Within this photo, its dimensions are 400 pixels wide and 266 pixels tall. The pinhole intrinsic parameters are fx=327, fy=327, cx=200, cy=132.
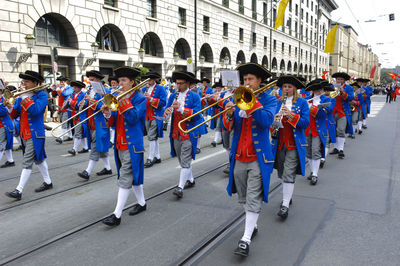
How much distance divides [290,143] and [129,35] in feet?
60.9

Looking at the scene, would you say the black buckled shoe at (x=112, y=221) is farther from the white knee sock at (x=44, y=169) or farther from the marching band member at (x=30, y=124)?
the white knee sock at (x=44, y=169)

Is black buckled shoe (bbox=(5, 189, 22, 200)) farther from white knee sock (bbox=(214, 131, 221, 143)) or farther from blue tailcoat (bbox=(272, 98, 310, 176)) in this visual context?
white knee sock (bbox=(214, 131, 221, 143))

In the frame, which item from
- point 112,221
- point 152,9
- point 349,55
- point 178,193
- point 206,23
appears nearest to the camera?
point 112,221

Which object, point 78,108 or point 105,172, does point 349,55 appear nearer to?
point 78,108

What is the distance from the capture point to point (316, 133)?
6816mm

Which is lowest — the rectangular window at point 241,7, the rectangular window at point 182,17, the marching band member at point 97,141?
the marching band member at point 97,141

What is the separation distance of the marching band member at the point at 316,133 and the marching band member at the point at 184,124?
2370mm

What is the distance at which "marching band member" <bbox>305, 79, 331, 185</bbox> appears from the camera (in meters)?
6.56

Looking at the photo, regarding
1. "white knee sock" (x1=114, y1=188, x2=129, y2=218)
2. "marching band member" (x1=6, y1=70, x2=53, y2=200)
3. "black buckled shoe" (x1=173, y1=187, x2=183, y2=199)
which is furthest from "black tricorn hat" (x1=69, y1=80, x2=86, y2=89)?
"white knee sock" (x1=114, y1=188, x2=129, y2=218)

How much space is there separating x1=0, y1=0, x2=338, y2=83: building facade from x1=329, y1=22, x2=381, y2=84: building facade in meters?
31.0

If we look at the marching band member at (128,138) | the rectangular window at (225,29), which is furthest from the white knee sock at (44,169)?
the rectangular window at (225,29)

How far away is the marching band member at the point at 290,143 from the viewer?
493 cm

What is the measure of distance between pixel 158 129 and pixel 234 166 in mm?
4531

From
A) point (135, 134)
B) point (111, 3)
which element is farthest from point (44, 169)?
point (111, 3)
